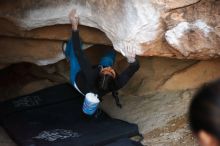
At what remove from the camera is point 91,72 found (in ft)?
12.6

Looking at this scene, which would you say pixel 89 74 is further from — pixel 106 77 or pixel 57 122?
pixel 57 122

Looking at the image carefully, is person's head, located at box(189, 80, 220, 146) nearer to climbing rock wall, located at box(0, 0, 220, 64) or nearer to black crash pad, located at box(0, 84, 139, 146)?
climbing rock wall, located at box(0, 0, 220, 64)

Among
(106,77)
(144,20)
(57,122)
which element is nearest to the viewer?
(144,20)

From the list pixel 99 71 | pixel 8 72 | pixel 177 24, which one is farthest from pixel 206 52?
pixel 8 72

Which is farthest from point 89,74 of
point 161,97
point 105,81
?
point 161,97

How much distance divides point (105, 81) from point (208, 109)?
264cm

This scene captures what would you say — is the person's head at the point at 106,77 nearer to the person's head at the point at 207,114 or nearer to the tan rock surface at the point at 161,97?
the tan rock surface at the point at 161,97

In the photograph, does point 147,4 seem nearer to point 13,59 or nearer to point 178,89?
point 178,89

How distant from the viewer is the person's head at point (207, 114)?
1.20 meters

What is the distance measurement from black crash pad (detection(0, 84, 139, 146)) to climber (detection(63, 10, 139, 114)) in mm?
332

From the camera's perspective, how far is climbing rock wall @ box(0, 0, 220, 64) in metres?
3.35

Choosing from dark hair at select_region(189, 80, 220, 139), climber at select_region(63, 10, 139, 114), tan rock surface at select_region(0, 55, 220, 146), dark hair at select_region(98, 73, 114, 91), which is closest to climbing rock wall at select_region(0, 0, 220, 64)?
climber at select_region(63, 10, 139, 114)

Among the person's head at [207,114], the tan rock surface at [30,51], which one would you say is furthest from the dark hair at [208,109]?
the tan rock surface at [30,51]

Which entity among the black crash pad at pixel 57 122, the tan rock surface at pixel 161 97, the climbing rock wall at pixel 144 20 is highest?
the climbing rock wall at pixel 144 20
